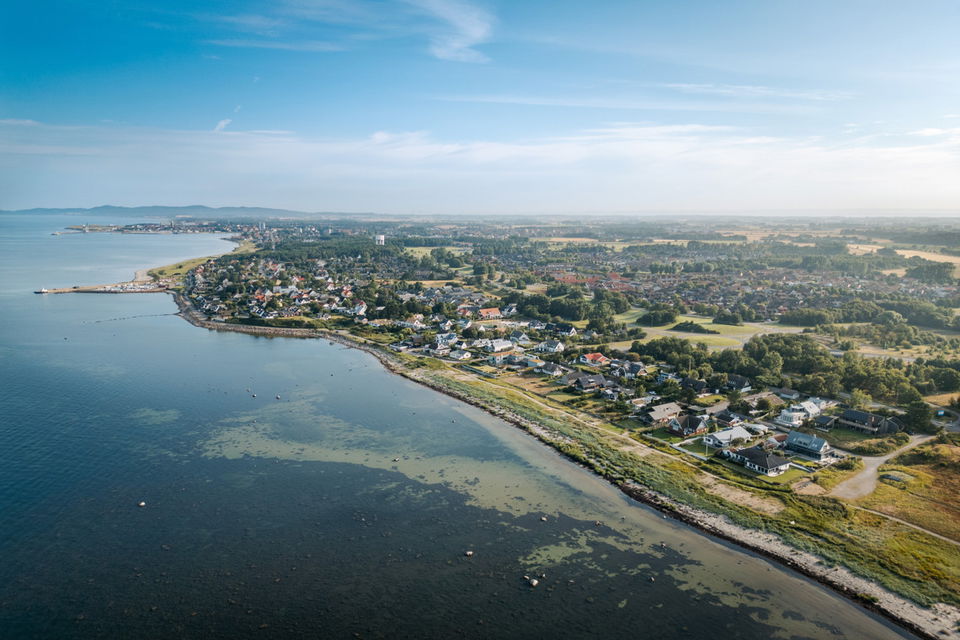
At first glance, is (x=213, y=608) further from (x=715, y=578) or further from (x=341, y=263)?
(x=341, y=263)

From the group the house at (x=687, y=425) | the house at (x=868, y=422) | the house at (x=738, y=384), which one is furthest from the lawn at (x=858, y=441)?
the house at (x=738, y=384)

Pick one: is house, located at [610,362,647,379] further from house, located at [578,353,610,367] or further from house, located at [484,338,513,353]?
house, located at [484,338,513,353]

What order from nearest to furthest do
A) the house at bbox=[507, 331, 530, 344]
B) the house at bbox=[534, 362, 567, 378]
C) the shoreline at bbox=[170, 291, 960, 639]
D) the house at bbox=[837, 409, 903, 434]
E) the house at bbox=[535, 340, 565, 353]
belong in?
1. the shoreline at bbox=[170, 291, 960, 639]
2. the house at bbox=[837, 409, 903, 434]
3. the house at bbox=[534, 362, 567, 378]
4. the house at bbox=[535, 340, 565, 353]
5. the house at bbox=[507, 331, 530, 344]

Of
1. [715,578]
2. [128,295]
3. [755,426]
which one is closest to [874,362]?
[755,426]

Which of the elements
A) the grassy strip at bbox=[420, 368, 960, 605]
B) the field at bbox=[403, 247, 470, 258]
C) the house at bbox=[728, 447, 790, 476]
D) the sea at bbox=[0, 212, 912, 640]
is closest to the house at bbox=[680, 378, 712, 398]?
the house at bbox=[728, 447, 790, 476]

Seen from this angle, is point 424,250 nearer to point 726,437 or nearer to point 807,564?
point 726,437

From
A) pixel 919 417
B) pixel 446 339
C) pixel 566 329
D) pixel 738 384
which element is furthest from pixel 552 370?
pixel 919 417

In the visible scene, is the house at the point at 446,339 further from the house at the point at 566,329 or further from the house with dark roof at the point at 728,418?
the house with dark roof at the point at 728,418
